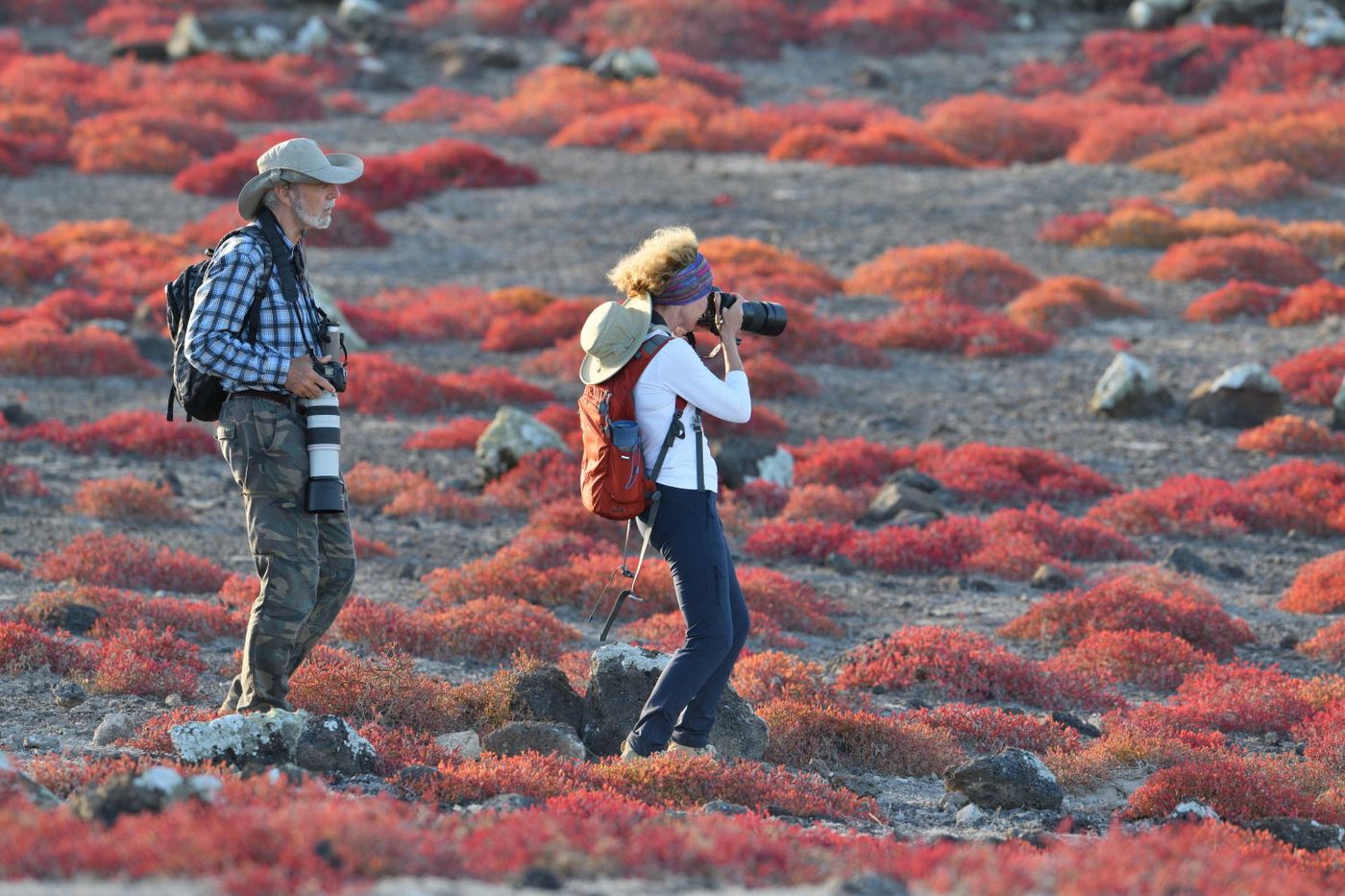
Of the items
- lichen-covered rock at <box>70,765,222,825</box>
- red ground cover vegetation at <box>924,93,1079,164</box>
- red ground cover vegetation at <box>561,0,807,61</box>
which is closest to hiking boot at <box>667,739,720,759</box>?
lichen-covered rock at <box>70,765,222,825</box>

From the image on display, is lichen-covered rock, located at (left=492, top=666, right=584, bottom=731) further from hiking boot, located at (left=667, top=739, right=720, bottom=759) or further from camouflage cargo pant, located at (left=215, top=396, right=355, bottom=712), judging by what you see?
camouflage cargo pant, located at (left=215, top=396, right=355, bottom=712)

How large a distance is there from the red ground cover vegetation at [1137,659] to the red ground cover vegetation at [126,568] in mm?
5978

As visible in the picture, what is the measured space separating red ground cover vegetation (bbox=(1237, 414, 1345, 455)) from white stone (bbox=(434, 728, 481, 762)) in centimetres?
1096

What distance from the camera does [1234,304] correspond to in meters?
20.6

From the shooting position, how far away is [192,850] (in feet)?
14.2

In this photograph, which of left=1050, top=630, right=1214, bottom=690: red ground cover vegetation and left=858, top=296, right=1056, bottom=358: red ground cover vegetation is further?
left=858, top=296, right=1056, bottom=358: red ground cover vegetation

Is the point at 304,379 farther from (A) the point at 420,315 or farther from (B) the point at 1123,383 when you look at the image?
(A) the point at 420,315

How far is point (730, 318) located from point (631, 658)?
2.09 m

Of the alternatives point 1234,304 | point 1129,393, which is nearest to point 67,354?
point 1129,393

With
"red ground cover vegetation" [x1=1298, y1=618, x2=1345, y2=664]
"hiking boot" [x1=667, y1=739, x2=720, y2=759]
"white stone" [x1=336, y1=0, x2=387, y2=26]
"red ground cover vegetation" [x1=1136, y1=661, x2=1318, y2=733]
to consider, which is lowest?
"red ground cover vegetation" [x1=1298, y1=618, x2=1345, y2=664]

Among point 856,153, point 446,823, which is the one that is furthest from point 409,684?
point 856,153

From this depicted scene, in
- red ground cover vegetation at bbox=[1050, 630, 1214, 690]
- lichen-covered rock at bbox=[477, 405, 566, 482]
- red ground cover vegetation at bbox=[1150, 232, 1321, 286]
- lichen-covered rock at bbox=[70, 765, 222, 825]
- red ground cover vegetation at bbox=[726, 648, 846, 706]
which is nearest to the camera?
lichen-covered rock at bbox=[70, 765, 222, 825]

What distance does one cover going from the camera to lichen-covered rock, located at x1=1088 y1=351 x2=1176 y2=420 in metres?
17.3

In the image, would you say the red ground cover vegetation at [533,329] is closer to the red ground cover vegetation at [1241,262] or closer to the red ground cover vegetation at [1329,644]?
the red ground cover vegetation at [1241,262]
